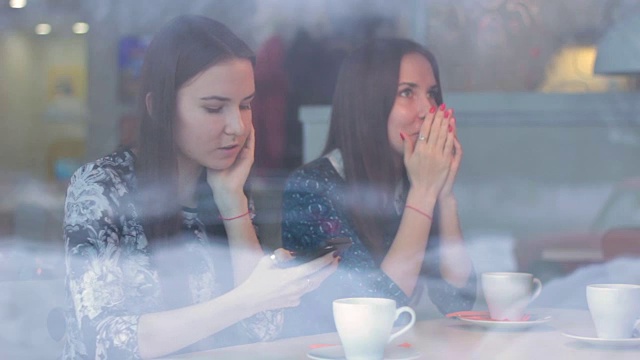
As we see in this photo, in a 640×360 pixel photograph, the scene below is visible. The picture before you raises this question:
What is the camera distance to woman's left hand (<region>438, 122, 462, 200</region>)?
2.00m

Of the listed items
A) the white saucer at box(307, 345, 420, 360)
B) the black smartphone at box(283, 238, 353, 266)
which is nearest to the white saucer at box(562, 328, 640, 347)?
the white saucer at box(307, 345, 420, 360)

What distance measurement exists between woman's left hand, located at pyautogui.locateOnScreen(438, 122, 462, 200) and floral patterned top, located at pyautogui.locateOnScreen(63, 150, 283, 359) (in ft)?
1.76

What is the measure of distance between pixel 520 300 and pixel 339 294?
1.17ft

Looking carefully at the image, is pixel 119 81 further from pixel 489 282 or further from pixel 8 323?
pixel 489 282

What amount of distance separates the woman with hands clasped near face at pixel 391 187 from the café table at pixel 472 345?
0.20 metres

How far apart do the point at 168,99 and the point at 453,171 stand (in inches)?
24.6

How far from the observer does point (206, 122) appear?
1.68 meters

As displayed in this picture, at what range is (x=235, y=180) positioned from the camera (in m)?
1.73

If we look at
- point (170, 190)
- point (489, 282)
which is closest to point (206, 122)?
point (170, 190)

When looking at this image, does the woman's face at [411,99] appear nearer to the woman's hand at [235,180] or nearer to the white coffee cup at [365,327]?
the woman's hand at [235,180]

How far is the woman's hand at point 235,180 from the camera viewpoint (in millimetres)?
1729

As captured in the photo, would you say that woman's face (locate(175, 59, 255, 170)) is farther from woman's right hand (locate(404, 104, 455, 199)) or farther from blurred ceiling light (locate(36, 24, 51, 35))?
woman's right hand (locate(404, 104, 455, 199))

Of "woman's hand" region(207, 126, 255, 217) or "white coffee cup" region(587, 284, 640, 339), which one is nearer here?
"white coffee cup" region(587, 284, 640, 339)

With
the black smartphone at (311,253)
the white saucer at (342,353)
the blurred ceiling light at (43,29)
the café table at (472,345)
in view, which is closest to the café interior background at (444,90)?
the blurred ceiling light at (43,29)
